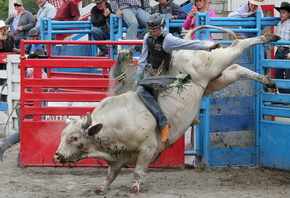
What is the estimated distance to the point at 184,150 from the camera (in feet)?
28.7

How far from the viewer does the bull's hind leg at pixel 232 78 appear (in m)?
7.88

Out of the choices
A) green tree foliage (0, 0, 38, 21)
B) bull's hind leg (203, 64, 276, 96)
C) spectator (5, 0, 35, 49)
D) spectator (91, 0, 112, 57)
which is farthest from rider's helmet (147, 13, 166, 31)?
green tree foliage (0, 0, 38, 21)

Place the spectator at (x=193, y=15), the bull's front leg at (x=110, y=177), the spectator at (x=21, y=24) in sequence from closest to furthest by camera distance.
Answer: the bull's front leg at (x=110, y=177), the spectator at (x=193, y=15), the spectator at (x=21, y=24)

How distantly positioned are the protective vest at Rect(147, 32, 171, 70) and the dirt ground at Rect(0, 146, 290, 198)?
4.92 ft

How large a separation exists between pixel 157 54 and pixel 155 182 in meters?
1.63

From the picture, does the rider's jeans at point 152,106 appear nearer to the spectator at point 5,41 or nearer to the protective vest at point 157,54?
the protective vest at point 157,54

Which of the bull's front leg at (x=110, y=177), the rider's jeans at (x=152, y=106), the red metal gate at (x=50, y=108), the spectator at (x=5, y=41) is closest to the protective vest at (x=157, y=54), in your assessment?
the rider's jeans at (x=152, y=106)

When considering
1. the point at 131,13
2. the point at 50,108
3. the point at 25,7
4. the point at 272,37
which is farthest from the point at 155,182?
the point at 25,7

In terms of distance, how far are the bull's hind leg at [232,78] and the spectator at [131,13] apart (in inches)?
105

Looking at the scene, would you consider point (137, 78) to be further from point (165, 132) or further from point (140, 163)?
point (140, 163)

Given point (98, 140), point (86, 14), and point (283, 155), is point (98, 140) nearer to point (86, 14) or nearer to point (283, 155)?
point (283, 155)

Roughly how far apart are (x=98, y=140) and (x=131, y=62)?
1.47m

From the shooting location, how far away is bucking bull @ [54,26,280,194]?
7.05m

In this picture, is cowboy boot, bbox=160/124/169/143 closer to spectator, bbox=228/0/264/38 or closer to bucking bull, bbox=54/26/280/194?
bucking bull, bbox=54/26/280/194
